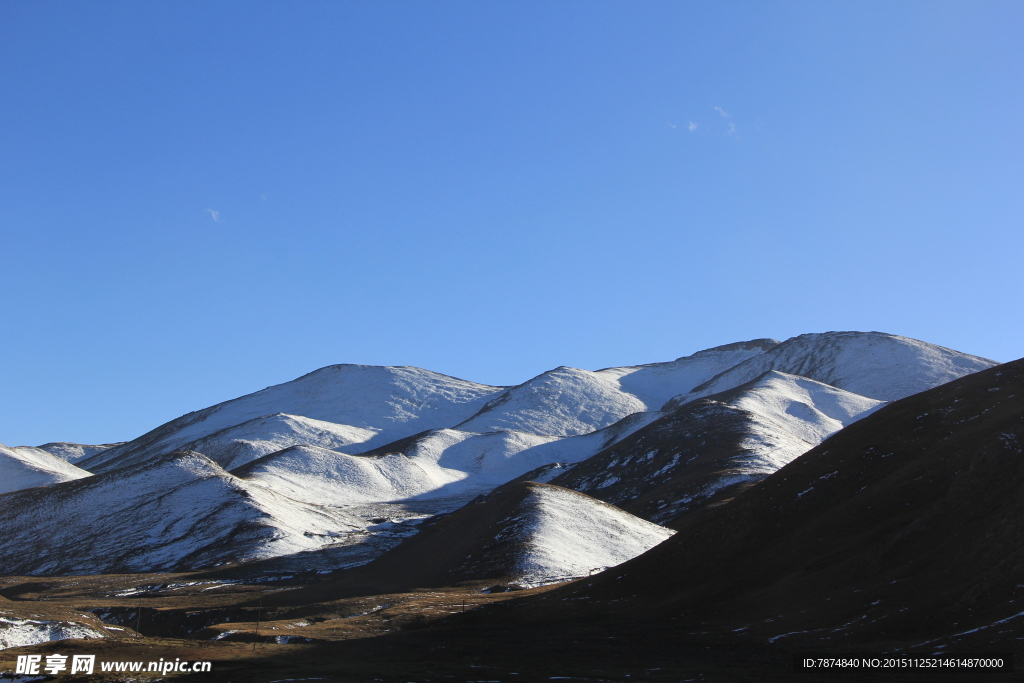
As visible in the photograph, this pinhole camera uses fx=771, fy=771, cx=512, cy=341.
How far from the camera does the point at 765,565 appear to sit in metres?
44.6

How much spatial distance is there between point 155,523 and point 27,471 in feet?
204

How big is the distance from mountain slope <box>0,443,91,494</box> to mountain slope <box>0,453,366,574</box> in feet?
95.7

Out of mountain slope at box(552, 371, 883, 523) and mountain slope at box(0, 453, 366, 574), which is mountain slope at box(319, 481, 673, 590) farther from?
mountain slope at box(552, 371, 883, 523)

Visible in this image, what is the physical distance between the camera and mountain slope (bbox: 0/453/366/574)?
94375 mm

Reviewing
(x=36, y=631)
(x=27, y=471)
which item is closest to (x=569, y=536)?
(x=36, y=631)

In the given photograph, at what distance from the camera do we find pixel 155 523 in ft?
338

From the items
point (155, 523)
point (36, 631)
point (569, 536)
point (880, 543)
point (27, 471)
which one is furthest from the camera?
point (27, 471)

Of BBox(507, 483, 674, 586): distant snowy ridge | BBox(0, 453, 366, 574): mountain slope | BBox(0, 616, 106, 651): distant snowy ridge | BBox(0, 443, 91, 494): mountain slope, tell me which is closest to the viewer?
BBox(0, 616, 106, 651): distant snowy ridge

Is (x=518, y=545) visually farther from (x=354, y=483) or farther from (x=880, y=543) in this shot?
(x=354, y=483)

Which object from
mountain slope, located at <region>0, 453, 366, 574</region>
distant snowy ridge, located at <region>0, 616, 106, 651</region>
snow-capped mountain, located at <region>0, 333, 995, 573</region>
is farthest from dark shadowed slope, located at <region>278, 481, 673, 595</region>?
distant snowy ridge, located at <region>0, 616, 106, 651</region>

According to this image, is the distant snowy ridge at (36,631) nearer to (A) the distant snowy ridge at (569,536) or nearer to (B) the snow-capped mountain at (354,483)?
(A) the distant snowy ridge at (569,536)

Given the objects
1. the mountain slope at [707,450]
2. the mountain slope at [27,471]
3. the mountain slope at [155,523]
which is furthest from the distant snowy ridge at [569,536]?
the mountain slope at [27,471]

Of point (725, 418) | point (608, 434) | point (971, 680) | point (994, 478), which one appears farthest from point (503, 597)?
point (608, 434)

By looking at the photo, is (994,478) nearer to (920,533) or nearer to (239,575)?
(920,533)
